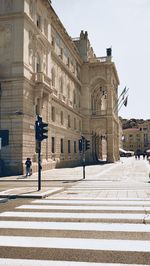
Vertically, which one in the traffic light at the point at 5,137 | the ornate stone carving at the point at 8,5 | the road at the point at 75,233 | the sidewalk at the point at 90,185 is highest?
the ornate stone carving at the point at 8,5

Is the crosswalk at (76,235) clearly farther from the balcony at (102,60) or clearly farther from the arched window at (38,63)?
the balcony at (102,60)

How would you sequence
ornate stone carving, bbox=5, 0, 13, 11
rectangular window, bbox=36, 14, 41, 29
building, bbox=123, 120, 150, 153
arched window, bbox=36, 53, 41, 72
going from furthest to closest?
building, bbox=123, 120, 150, 153 < rectangular window, bbox=36, 14, 41, 29 < arched window, bbox=36, 53, 41, 72 < ornate stone carving, bbox=5, 0, 13, 11

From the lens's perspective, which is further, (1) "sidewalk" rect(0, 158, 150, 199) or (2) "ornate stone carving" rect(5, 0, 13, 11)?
(2) "ornate stone carving" rect(5, 0, 13, 11)

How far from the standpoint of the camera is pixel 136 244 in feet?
19.5

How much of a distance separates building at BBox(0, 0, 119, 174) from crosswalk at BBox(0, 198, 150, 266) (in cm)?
1626

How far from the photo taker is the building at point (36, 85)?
2594cm

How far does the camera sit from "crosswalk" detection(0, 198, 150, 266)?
522 cm

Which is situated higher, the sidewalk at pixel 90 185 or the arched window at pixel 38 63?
the arched window at pixel 38 63

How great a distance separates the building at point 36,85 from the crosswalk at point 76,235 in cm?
Result: 1626

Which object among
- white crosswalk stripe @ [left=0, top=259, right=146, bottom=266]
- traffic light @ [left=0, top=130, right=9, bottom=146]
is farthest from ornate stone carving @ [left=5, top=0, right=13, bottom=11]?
white crosswalk stripe @ [left=0, top=259, right=146, bottom=266]

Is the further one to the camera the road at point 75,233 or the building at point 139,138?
the building at point 139,138

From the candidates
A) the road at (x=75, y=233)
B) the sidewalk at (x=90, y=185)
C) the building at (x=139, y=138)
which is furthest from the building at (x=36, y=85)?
the building at (x=139, y=138)

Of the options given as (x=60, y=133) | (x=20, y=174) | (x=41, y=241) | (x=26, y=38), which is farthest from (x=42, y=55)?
(x=41, y=241)

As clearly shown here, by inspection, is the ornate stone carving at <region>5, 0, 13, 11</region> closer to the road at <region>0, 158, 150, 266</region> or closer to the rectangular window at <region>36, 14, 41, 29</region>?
the rectangular window at <region>36, 14, 41, 29</region>
